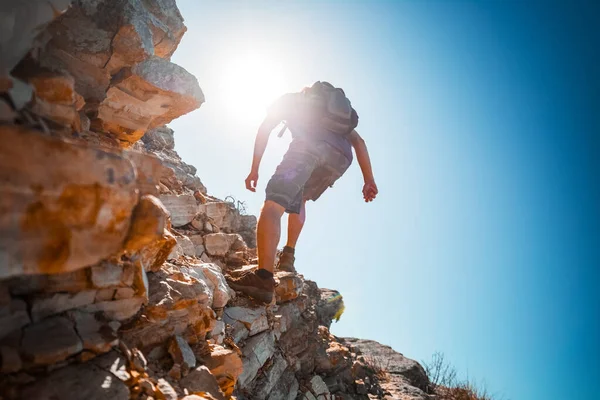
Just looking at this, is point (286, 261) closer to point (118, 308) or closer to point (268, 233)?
point (268, 233)

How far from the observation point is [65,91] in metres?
1.67

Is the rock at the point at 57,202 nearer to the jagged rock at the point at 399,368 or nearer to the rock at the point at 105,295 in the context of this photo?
the rock at the point at 105,295

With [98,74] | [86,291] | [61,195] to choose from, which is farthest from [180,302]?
[98,74]

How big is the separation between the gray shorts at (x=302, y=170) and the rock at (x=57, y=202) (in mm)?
2182

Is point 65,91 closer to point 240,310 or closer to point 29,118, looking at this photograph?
point 29,118

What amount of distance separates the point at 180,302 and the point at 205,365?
526mm

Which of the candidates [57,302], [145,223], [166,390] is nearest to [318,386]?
[166,390]

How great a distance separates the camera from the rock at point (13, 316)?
144cm

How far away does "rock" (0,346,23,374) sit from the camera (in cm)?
134

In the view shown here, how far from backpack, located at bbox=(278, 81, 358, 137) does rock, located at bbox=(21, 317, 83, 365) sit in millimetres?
3316

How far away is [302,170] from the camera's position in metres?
3.82

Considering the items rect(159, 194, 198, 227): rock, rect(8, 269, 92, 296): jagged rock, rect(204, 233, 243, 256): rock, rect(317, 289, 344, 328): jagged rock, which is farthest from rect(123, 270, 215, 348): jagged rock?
rect(317, 289, 344, 328): jagged rock

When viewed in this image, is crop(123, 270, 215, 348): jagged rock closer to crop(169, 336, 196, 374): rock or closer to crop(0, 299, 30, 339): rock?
crop(169, 336, 196, 374): rock

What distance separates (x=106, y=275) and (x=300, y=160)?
248 centimetres
